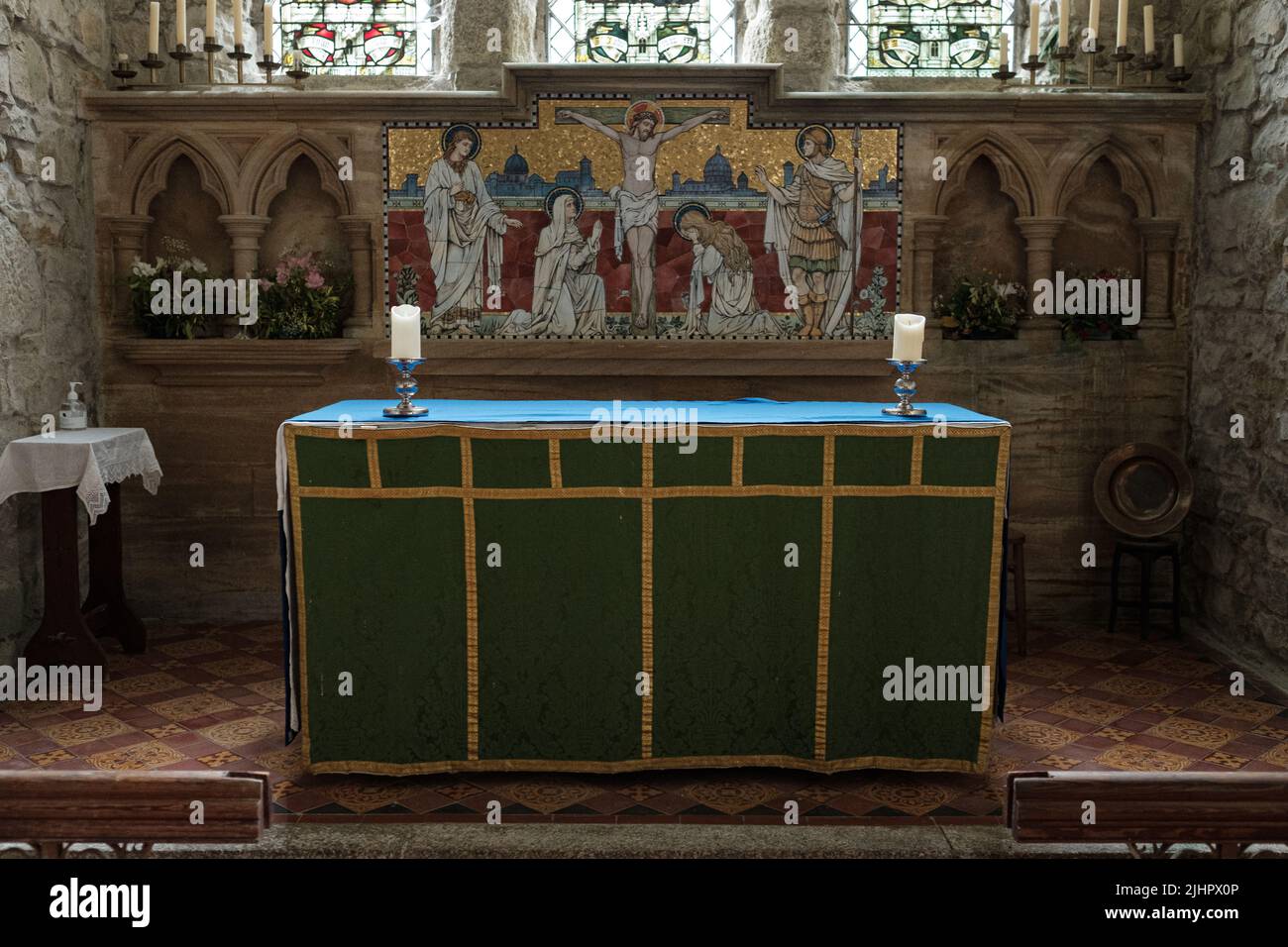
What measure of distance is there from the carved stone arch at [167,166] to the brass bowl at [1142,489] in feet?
15.8

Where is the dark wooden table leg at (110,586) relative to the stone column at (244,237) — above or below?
below

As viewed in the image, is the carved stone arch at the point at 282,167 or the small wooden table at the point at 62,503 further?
the carved stone arch at the point at 282,167

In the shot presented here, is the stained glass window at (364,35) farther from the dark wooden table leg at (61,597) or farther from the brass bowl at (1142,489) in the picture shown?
the brass bowl at (1142,489)

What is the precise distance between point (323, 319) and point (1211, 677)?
4687mm

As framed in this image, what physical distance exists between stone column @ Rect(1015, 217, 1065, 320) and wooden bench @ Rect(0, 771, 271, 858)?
4954 millimetres

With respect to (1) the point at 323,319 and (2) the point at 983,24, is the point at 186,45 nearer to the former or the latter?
(1) the point at 323,319

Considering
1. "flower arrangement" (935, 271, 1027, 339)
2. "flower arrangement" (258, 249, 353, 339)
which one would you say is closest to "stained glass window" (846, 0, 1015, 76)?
"flower arrangement" (935, 271, 1027, 339)

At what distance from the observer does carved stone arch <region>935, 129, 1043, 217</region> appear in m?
6.31

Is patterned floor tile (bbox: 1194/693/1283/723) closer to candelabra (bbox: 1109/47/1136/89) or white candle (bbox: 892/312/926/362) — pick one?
white candle (bbox: 892/312/926/362)

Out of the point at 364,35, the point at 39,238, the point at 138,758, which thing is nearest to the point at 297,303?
the point at 39,238

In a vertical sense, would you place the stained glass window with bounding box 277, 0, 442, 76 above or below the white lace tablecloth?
above

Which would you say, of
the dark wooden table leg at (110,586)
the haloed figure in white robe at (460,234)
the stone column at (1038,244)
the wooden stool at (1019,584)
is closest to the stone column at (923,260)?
the stone column at (1038,244)

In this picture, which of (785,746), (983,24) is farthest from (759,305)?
(785,746)

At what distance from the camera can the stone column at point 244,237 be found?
6297 millimetres
